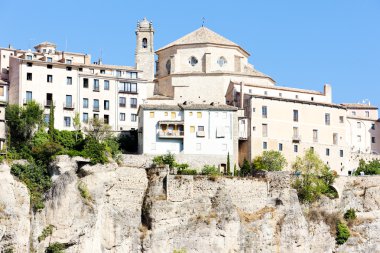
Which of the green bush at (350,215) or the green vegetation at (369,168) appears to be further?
the green vegetation at (369,168)

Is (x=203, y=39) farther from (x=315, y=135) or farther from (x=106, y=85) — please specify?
(x=315, y=135)

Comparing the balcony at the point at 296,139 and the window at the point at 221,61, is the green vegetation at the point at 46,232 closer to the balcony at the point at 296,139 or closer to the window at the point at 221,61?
the balcony at the point at 296,139

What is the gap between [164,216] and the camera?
77.1m

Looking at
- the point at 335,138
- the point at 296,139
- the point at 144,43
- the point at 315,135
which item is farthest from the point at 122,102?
the point at 335,138

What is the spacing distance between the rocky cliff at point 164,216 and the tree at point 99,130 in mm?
5141

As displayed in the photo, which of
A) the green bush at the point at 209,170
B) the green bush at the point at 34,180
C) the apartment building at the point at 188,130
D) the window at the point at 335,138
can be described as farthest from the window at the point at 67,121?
the window at the point at 335,138

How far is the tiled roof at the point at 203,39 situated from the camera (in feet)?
307

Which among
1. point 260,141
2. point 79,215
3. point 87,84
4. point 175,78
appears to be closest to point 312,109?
point 260,141

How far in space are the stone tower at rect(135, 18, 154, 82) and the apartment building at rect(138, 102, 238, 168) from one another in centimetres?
760

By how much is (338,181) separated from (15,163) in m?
25.1

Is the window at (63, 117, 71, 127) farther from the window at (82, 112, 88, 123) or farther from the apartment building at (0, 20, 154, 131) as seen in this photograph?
the window at (82, 112, 88, 123)

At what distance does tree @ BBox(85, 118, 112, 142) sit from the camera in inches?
3238

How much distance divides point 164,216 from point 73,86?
46.3 feet

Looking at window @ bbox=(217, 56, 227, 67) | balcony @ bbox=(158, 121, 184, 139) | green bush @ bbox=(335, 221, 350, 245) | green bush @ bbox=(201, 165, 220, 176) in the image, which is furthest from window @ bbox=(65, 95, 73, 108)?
green bush @ bbox=(335, 221, 350, 245)
